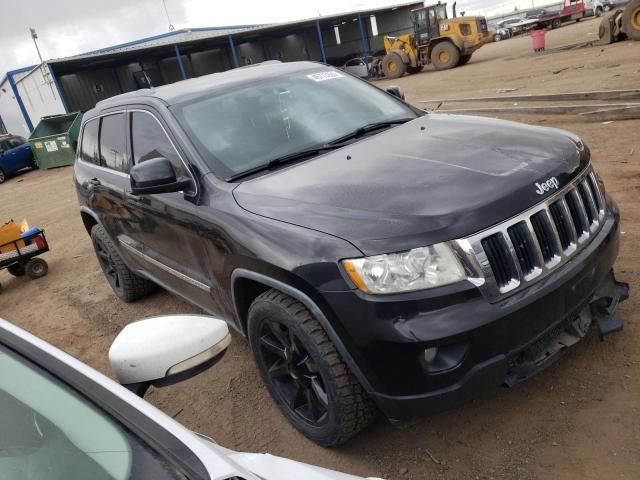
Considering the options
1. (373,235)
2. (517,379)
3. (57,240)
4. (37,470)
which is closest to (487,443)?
(517,379)

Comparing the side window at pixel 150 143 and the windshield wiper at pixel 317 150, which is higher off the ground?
the side window at pixel 150 143

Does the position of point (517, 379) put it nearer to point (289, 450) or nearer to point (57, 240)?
point (289, 450)

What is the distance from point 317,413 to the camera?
2732 mm

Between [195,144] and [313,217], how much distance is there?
113 cm

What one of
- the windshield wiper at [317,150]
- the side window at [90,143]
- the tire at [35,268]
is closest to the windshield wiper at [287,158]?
the windshield wiper at [317,150]

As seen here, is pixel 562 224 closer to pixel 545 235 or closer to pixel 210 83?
pixel 545 235

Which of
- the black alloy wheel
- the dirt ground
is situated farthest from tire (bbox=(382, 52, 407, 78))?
the black alloy wheel

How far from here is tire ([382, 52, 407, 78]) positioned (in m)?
26.8

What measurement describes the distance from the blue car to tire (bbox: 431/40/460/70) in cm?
1802

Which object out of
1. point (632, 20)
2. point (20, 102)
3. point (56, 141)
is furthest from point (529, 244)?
point (20, 102)

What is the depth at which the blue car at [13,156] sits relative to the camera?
2045cm

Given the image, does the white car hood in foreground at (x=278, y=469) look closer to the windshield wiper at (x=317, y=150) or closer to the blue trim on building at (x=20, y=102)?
the windshield wiper at (x=317, y=150)

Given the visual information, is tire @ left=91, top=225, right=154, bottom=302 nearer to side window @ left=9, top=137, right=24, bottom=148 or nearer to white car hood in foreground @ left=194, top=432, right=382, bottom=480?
Result: white car hood in foreground @ left=194, top=432, right=382, bottom=480

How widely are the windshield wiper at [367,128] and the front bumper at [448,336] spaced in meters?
1.32
